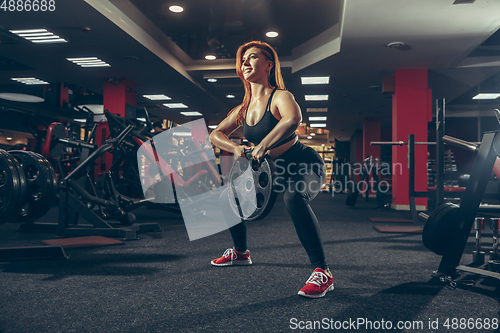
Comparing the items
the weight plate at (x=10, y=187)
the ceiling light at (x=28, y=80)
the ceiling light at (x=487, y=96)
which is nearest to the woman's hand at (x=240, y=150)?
the weight plate at (x=10, y=187)

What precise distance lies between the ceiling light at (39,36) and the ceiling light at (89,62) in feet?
2.83

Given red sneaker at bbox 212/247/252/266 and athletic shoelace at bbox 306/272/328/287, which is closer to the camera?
athletic shoelace at bbox 306/272/328/287

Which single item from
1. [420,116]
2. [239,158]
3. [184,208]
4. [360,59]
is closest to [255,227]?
[184,208]

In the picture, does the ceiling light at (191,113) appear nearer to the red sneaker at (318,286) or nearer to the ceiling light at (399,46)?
the ceiling light at (399,46)

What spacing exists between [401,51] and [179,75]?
14.3 feet

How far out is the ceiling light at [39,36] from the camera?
16.5ft

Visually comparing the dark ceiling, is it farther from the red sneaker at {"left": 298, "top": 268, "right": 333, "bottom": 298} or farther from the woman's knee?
the red sneaker at {"left": 298, "top": 268, "right": 333, "bottom": 298}

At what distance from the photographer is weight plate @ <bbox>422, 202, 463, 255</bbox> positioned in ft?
5.50

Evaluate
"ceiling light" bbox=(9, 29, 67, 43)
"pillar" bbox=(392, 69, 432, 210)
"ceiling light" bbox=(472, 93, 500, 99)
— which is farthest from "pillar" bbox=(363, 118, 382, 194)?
"ceiling light" bbox=(9, 29, 67, 43)

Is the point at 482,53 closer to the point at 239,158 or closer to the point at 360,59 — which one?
the point at 360,59

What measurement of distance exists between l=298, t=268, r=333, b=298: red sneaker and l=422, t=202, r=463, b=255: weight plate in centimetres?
56

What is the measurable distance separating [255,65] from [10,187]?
63.1 inches

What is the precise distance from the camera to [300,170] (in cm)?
170

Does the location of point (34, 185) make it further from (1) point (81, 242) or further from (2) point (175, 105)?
(2) point (175, 105)
